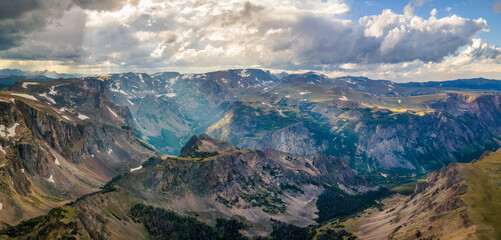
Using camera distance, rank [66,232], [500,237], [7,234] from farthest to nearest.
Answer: [500,237]
[7,234]
[66,232]

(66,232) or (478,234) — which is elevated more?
(66,232)

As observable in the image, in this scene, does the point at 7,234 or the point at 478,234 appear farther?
the point at 478,234

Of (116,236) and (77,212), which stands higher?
(77,212)

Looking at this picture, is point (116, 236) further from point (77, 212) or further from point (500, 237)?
point (500, 237)

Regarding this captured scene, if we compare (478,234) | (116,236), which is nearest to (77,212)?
(116,236)

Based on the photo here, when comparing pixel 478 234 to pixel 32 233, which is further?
pixel 478 234

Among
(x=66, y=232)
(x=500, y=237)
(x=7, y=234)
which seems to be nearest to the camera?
(x=66, y=232)

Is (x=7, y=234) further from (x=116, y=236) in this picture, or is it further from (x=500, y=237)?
(x=500, y=237)

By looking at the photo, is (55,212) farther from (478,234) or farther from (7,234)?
(478,234)

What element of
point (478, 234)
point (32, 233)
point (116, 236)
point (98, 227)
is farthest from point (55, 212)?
point (478, 234)
